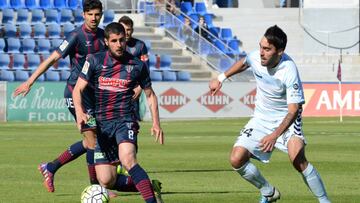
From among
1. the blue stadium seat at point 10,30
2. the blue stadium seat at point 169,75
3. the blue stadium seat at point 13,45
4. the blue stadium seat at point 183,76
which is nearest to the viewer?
the blue stadium seat at point 13,45

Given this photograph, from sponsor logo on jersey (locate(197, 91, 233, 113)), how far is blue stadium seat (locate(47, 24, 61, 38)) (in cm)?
722

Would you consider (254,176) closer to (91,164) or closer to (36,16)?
(91,164)

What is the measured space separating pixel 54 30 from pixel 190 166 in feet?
72.2

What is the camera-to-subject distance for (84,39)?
13.1 metres

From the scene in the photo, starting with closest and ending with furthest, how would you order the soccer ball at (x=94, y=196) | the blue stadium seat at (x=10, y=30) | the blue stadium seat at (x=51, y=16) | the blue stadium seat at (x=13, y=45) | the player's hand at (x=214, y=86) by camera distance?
the soccer ball at (x=94, y=196) < the player's hand at (x=214, y=86) < the blue stadium seat at (x=13, y=45) < the blue stadium seat at (x=10, y=30) < the blue stadium seat at (x=51, y=16)

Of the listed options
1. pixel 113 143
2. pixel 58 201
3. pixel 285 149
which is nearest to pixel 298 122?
pixel 285 149

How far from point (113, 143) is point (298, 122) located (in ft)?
6.36

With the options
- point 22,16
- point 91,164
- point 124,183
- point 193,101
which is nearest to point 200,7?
point 22,16

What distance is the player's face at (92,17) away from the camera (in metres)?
12.6

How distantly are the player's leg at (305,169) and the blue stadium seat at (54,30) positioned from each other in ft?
90.9

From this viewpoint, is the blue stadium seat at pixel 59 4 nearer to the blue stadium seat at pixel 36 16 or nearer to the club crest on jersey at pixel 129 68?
the blue stadium seat at pixel 36 16

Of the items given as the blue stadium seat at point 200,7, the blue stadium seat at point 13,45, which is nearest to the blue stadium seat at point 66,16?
the blue stadium seat at point 13,45

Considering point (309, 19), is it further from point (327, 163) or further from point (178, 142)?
point (327, 163)

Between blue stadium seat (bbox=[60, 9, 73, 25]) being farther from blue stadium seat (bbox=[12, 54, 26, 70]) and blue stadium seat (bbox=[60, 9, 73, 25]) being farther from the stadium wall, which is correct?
the stadium wall
